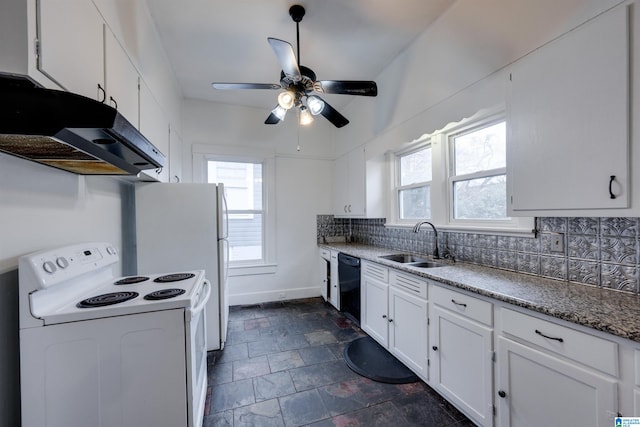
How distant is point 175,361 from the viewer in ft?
4.33

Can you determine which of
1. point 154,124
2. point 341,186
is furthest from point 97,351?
point 341,186

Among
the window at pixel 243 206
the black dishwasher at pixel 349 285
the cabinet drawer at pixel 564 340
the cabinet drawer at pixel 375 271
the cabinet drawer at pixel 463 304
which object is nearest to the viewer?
the cabinet drawer at pixel 564 340

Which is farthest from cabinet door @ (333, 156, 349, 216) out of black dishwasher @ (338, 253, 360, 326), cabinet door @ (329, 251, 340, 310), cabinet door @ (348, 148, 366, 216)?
black dishwasher @ (338, 253, 360, 326)

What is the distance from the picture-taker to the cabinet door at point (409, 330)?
6.57 ft

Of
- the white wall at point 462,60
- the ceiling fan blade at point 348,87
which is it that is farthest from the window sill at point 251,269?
the ceiling fan blade at point 348,87

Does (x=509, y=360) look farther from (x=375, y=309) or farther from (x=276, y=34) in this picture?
(x=276, y=34)

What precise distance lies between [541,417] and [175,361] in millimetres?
1805

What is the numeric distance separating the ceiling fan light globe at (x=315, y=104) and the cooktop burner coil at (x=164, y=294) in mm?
1685

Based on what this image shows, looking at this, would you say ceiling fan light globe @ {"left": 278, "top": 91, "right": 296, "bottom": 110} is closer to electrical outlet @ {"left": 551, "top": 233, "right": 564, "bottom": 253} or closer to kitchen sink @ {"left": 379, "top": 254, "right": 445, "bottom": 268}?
kitchen sink @ {"left": 379, "top": 254, "right": 445, "bottom": 268}

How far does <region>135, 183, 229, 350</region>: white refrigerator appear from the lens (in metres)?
2.38

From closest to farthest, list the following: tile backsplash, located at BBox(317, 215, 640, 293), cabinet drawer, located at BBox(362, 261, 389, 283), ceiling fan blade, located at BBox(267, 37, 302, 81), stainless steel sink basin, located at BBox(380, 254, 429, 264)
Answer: tile backsplash, located at BBox(317, 215, 640, 293) < ceiling fan blade, located at BBox(267, 37, 302, 81) < cabinet drawer, located at BBox(362, 261, 389, 283) < stainless steel sink basin, located at BBox(380, 254, 429, 264)

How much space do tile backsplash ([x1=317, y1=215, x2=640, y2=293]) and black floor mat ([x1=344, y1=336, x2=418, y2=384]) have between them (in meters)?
1.10

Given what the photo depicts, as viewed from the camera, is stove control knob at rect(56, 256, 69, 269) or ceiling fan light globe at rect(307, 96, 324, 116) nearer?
stove control knob at rect(56, 256, 69, 269)

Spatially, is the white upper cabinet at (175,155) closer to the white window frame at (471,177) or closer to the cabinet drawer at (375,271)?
the cabinet drawer at (375,271)
